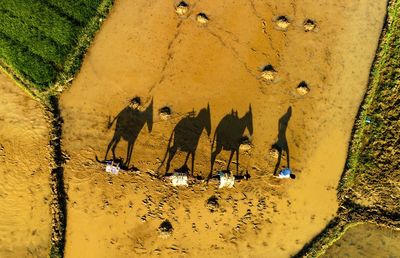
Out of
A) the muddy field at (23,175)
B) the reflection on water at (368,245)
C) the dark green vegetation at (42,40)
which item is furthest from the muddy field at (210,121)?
the reflection on water at (368,245)

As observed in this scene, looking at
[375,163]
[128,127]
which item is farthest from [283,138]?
[128,127]

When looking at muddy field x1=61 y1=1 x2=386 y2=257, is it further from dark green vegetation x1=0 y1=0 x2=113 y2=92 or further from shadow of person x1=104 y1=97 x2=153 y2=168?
dark green vegetation x1=0 y1=0 x2=113 y2=92

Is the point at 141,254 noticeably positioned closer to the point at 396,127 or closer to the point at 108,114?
the point at 108,114

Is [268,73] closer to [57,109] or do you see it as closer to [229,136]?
[229,136]

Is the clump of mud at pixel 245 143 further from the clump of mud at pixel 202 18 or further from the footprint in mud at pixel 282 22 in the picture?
the clump of mud at pixel 202 18

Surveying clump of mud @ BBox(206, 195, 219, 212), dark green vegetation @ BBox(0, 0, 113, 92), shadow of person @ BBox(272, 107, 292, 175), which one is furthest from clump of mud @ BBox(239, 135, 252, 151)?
dark green vegetation @ BBox(0, 0, 113, 92)

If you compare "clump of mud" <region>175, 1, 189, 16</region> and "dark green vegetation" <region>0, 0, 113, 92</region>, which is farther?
"clump of mud" <region>175, 1, 189, 16</region>
